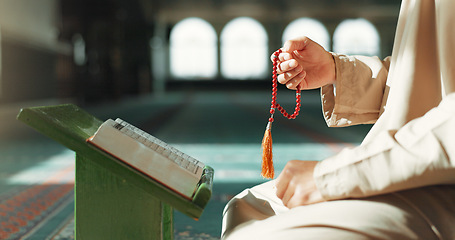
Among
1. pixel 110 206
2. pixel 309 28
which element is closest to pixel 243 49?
pixel 309 28

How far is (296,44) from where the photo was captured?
134 cm

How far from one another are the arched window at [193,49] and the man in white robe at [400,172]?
3055 cm

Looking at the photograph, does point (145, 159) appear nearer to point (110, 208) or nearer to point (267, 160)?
point (110, 208)

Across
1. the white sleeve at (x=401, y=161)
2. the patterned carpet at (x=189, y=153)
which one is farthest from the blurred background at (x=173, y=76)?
the white sleeve at (x=401, y=161)

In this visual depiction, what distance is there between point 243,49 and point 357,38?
244 inches

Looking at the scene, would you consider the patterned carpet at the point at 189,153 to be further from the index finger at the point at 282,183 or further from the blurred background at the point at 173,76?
the index finger at the point at 282,183

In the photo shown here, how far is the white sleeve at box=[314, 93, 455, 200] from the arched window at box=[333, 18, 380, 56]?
1219 inches

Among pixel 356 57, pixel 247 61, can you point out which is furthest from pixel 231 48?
pixel 356 57

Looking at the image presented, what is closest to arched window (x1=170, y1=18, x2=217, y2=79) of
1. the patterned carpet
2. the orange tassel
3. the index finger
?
the patterned carpet

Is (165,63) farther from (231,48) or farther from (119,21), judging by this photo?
(119,21)

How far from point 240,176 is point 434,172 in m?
3.08

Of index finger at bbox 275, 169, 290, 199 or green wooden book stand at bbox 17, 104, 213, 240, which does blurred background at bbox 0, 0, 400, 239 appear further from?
index finger at bbox 275, 169, 290, 199

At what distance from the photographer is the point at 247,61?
32.1 meters

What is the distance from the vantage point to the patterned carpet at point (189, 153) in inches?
101
